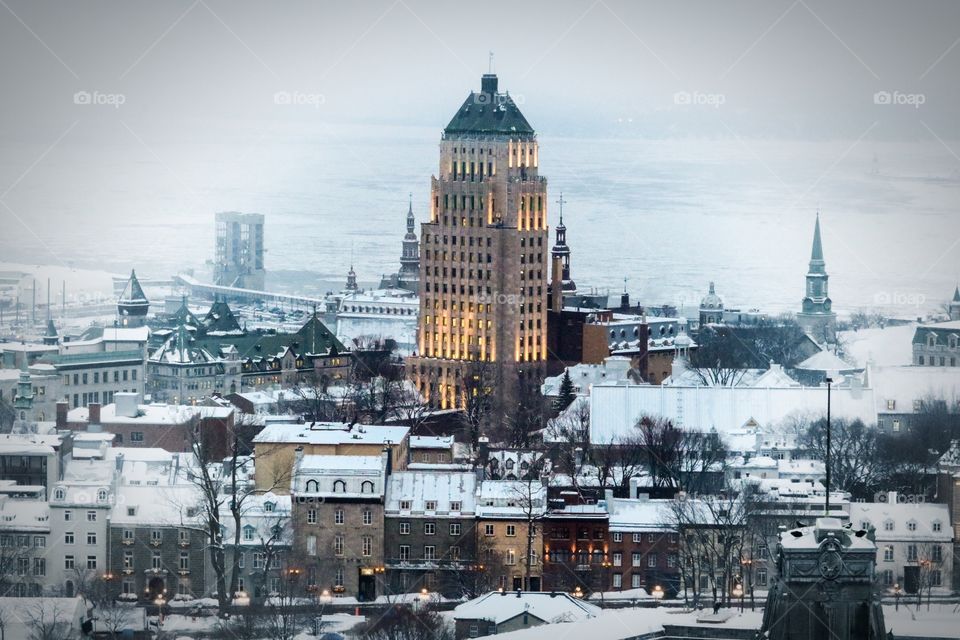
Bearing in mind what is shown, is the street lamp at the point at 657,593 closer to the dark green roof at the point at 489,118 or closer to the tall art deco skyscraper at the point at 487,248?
the tall art deco skyscraper at the point at 487,248

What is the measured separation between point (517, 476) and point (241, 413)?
19725 mm

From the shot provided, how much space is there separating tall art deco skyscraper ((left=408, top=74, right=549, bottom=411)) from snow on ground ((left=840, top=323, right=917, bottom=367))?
13921 millimetres

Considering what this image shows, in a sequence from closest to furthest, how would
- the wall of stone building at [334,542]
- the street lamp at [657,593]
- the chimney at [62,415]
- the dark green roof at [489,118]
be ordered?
the street lamp at [657,593], the wall of stone building at [334,542], the chimney at [62,415], the dark green roof at [489,118]

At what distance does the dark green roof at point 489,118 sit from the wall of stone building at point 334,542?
148 feet

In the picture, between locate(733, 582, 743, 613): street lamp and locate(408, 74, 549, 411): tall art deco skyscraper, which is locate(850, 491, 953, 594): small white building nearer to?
locate(733, 582, 743, 613): street lamp

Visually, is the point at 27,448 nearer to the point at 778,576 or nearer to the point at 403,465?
the point at 403,465

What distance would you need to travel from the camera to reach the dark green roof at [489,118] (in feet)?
392

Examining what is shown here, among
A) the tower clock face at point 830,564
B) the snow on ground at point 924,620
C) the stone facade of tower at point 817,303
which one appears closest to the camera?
the tower clock face at point 830,564

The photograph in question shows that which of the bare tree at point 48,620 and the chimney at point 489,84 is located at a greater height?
the chimney at point 489,84

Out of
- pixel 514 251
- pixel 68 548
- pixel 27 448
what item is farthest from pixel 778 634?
pixel 514 251

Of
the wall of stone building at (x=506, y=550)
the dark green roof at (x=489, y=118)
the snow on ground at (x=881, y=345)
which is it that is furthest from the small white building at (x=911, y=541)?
the snow on ground at (x=881, y=345)

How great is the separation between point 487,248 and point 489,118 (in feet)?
15.7

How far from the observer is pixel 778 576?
40.3m

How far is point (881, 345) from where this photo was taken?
455 ft
